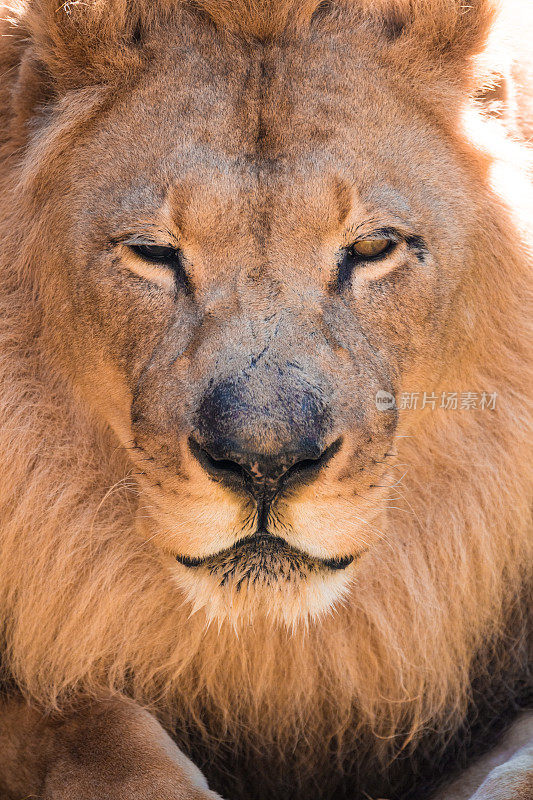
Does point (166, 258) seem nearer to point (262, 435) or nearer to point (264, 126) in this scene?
point (264, 126)

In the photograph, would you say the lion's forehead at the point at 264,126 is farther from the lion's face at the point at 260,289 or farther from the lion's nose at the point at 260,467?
the lion's nose at the point at 260,467

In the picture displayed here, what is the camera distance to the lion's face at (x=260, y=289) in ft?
6.17

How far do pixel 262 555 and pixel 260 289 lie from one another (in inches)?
19.9

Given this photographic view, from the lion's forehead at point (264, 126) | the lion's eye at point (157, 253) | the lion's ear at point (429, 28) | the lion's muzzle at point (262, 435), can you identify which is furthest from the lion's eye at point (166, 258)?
the lion's ear at point (429, 28)

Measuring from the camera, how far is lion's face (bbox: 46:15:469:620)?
1.88 meters

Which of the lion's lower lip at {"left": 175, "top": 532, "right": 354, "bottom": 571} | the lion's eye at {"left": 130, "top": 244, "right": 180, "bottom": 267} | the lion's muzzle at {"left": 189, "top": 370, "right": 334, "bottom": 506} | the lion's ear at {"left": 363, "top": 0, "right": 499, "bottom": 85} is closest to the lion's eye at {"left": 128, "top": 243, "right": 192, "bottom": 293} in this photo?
the lion's eye at {"left": 130, "top": 244, "right": 180, "bottom": 267}

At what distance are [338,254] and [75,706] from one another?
1.17 meters

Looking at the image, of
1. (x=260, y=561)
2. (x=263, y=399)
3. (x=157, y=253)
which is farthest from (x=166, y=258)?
(x=260, y=561)

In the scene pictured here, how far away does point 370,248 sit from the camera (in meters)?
2.10

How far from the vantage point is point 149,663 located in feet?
8.01

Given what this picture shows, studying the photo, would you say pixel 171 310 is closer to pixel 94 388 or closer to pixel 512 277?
pixel 94 388

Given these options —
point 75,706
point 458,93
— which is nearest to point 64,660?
point 75,706

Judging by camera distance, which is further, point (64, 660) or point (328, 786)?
point (328, 786)

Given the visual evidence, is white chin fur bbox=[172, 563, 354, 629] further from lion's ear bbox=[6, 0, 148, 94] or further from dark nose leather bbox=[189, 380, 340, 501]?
lion's ear bbox=[6, 0, 148, 94]
